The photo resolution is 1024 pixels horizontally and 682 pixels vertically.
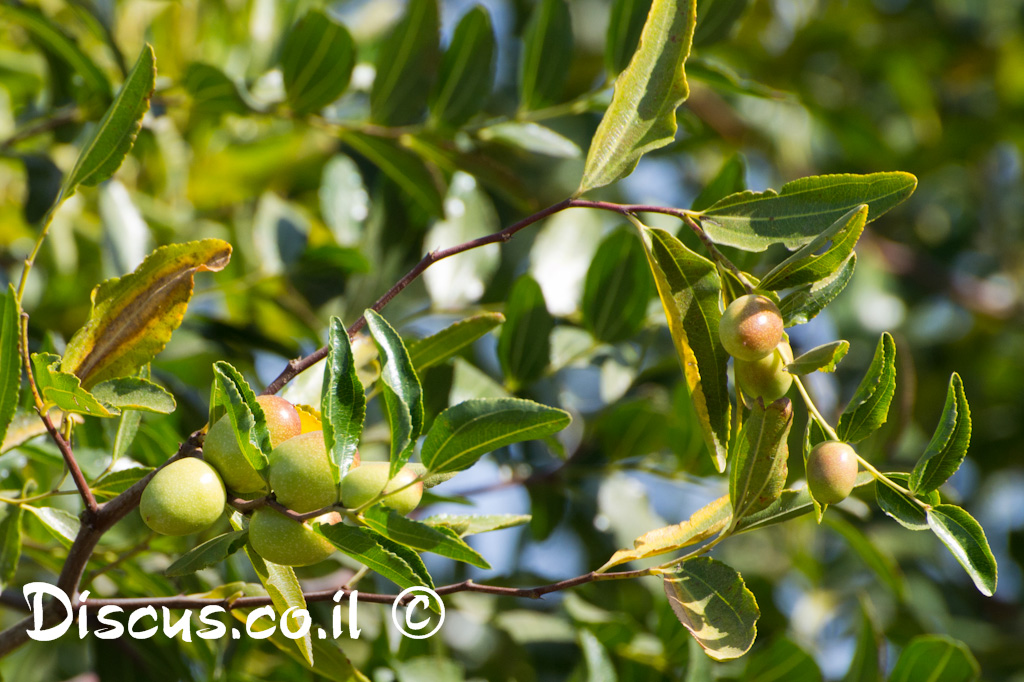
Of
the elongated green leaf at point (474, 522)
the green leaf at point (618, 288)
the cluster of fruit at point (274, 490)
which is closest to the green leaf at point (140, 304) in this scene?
the cluster of fruit at point (274, 490)

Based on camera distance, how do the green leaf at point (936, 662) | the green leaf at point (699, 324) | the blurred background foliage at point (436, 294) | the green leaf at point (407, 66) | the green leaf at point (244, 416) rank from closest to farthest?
the green leaf at point (244, 416) < the green leaf at point (699, 324) < the green leaf at point (936, 662) < the blurred background foliage at point (436, 294) < the green leaf at point (407, 66)

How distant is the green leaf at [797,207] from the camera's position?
0.66m

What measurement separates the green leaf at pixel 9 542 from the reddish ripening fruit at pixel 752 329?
585 millimetres

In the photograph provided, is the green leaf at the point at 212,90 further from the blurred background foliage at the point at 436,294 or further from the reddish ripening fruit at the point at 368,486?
the reddish ripening fruit at the point at 368,486

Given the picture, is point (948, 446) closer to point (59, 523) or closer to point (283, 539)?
point (283, 539)

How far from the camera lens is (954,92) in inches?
106

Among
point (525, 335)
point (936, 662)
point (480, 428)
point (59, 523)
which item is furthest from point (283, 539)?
point (936, 662)

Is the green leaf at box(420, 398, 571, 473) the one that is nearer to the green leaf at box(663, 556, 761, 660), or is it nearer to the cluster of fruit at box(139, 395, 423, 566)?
the cluster of fruit at box(139, 395, 423, 566)

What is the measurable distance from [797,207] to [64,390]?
0.52 meters

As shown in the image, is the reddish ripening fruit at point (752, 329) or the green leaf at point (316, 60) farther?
the green leaf at point (316, 60)

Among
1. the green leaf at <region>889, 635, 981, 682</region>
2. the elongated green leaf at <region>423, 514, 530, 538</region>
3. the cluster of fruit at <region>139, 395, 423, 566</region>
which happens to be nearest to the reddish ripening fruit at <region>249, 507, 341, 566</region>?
the cluster of fruit at <region>139, 395, 423, 566</region>

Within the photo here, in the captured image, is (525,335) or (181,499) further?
(525,335)

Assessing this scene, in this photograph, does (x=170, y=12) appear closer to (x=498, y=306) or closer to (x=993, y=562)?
(x=498, y=306)

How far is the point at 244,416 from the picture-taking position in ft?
1.88
